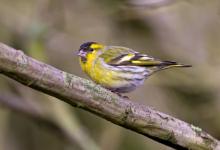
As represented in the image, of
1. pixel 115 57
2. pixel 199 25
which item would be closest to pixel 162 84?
pixel 199 25

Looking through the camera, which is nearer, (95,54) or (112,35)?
(95,54)

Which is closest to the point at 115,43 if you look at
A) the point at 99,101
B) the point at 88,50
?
the point at 88,50

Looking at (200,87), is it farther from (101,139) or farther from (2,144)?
(2,144)

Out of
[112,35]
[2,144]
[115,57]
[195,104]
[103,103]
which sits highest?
[112,35]

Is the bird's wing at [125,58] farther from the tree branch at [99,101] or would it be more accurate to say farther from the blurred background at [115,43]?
the blurred background at [115,43]

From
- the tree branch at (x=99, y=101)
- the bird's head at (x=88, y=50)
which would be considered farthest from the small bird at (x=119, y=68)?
the tree branch at (x=99, y=101)

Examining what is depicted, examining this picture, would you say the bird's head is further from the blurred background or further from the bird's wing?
the blurred background
